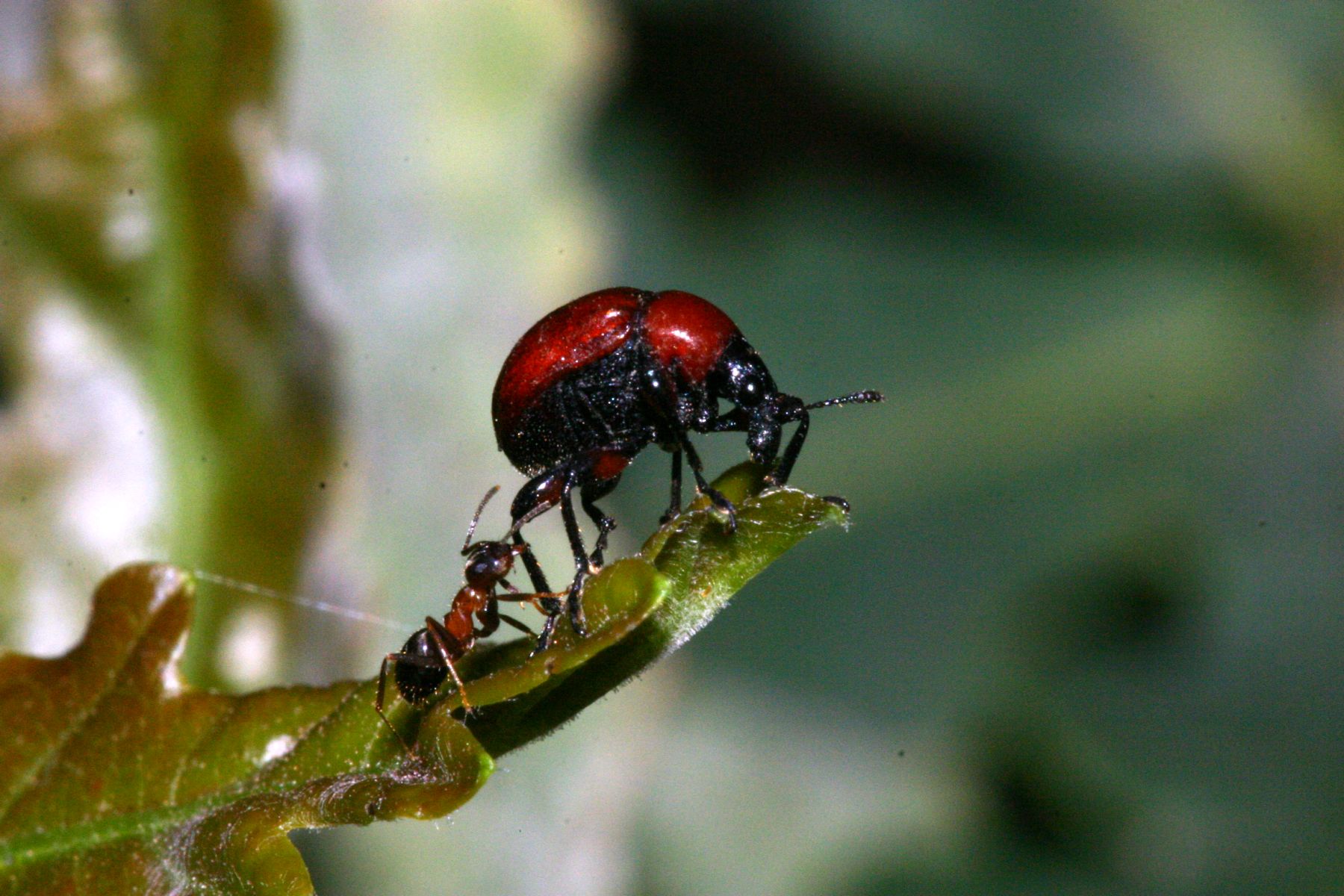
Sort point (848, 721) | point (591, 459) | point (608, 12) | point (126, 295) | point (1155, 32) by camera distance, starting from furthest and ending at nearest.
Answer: point (848, 721) → point (1155, 32) → point (608, 12) → point (126, 295) → point (591, 459)

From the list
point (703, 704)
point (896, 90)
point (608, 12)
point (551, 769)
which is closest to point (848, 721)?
point (703, 704)

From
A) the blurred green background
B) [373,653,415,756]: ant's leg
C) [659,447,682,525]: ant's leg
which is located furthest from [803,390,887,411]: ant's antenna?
the blurred green background

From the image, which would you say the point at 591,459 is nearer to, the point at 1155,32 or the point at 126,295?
the point at 126,295

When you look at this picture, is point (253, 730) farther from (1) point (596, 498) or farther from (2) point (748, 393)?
(2) point (748, 393)

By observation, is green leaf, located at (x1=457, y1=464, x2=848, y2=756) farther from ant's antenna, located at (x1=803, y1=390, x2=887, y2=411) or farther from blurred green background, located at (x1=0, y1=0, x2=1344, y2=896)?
blurred green background, located at (x1=0, y1=0, x2=1344, y2=896)

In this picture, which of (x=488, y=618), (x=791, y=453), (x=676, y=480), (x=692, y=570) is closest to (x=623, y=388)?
(x=676, y=480)

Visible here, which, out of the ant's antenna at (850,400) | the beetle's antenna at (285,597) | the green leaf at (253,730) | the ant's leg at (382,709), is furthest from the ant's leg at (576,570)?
the beetle's antenna at (285,597)

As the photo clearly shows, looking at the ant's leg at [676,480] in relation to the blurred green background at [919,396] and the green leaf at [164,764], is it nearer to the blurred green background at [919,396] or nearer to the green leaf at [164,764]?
the green leaf at [164,764]
